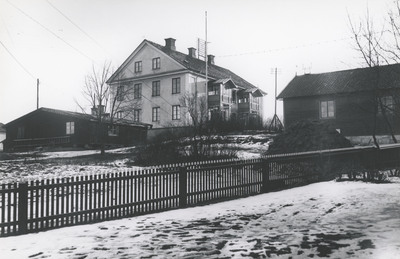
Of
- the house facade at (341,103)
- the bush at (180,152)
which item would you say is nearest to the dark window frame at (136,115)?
the house facade at (341,103)

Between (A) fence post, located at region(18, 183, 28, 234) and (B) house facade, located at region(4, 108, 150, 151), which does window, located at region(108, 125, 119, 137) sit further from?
(A) fence post, located at region(18, 183, 28, 234)

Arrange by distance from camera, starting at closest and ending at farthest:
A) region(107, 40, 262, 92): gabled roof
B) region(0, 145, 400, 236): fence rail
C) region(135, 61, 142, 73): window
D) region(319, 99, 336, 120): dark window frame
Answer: region(0, 145, 400, 236): fence rail
region(319, 99, 336, 120): dark window frame
region(107, 40, 262, 92): gabled roof
region(135, 61, 142, 73): window

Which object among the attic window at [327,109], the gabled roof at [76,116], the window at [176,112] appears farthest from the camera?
the window at [176,112]

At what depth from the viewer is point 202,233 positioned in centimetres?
682

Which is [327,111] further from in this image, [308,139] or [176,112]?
[176,112]

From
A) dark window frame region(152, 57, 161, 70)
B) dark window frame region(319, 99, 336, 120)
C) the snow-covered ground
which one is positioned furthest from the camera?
dark window frame region(152, 57, 161, 70)

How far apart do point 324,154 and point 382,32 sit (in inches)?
248

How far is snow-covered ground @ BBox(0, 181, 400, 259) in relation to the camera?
5.55 meters

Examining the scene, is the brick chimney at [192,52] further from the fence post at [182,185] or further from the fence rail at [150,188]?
the fence post at [182,185]

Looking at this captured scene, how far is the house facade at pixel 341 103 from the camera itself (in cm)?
3036

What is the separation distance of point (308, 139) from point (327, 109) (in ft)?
56.1

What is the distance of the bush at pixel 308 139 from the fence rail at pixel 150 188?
6.27 ft

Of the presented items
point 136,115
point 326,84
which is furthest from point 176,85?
point 326,84

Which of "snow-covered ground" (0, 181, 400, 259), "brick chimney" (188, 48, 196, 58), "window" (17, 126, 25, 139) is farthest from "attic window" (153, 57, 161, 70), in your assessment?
"snow-covered ground" (0, 181, 400, 259)
